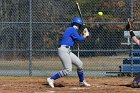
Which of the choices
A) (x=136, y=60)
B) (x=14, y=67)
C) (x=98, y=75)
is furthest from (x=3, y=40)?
(x=136, y=60)

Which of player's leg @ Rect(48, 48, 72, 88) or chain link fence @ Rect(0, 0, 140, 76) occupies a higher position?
chain link fence @ Rect(0, 0, 140, 76)

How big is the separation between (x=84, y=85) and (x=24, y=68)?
251 inches

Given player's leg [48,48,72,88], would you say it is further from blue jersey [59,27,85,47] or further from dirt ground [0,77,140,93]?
dirt ground [0,77,140,93]

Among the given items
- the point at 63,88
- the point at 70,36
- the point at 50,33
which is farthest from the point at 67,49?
the point at 50,33

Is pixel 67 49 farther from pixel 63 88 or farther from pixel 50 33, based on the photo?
pixel 50 33

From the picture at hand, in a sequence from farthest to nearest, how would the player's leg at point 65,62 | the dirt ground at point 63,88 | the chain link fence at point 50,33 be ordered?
the chain link fence at point 50,33
the player's leg at point 65,62
the dirt ground at point 63,88

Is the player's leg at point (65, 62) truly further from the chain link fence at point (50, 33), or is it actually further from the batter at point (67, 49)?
the chain link fence at point (50, 33)

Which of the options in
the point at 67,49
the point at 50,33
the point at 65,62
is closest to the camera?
the point at 65,62

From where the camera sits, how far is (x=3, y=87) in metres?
12.6

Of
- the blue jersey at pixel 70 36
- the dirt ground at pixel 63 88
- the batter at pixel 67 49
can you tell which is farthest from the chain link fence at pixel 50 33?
the blue jersey at pixel 70 36

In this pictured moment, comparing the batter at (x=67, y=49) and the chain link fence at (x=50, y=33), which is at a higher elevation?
the chain link fence at (x=50, y=33)

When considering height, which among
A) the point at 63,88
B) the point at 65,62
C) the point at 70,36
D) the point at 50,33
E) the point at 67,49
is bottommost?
the point at 63,88

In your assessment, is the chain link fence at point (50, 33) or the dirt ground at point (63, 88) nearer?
the dirt ground at point (63, 88)

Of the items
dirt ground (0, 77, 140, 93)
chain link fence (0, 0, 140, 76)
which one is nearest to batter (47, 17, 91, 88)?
dirt ground (0, 77, 140, 93)
